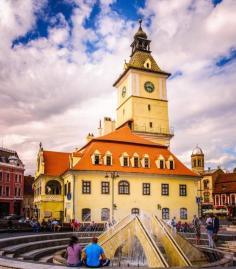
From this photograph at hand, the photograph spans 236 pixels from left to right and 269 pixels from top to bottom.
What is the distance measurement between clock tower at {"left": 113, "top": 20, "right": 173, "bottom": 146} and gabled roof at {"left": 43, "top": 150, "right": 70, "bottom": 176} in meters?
13.5

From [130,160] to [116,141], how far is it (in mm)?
3277

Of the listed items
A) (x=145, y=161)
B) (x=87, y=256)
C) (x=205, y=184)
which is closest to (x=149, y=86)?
(x=145, y=161)

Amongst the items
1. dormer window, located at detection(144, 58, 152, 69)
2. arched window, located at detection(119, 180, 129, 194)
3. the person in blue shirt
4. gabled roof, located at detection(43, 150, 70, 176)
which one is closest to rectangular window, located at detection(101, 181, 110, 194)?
arched window, located at detection(119, 180, 129, 194)

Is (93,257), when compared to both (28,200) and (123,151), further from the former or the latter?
(28,200)

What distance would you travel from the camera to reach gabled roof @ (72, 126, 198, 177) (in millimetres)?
42156

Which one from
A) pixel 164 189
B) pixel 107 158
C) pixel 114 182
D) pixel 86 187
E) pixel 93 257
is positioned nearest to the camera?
pixel 93 257

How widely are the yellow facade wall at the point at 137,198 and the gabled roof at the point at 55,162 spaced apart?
27.0ft

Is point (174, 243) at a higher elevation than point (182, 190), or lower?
lower

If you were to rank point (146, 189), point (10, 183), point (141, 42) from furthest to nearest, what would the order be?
1. point (10, 183)
2. point (141, 42)
3. point (146, 189)

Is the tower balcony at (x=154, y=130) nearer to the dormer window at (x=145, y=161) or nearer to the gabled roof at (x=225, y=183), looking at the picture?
the dormer window at (x=145, y=161)

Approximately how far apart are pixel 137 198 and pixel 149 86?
25797 mm

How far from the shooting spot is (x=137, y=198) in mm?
42750

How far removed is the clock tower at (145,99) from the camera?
196 feet

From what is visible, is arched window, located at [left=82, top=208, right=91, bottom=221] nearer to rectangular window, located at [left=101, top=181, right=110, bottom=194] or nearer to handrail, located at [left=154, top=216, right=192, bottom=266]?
rectangular window, located at [left=101, top=181, right=110, bottom=194]
